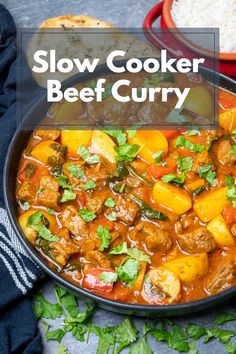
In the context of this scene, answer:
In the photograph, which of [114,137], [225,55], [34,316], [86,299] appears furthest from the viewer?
[225,55]

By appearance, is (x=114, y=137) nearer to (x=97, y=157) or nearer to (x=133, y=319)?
(x=97, y=157)

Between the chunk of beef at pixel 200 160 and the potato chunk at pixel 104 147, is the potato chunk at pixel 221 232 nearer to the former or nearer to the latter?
the chunk of beef at pixel 200 160

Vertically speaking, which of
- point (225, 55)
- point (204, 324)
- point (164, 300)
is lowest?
point (204, 324)

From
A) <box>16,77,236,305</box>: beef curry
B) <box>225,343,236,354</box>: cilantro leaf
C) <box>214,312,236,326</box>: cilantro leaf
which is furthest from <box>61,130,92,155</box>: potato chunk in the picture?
<box>225,343,236,354</box>: cilantro leaf

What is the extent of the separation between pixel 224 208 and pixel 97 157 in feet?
2.72

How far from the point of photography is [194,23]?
17.2ft

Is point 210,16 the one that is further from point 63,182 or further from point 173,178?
point 63,182

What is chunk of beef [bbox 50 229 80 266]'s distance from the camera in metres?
3.92

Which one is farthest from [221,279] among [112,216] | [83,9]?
[83,9]

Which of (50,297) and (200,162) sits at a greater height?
(200,162)

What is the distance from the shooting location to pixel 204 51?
4.97 metres

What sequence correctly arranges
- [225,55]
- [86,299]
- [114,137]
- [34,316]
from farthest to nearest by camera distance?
[225,55]
[114,137]
[34,316]
[86,299]

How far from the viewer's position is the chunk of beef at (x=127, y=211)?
404cm

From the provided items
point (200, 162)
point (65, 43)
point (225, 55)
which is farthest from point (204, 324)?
point (65, 43)
